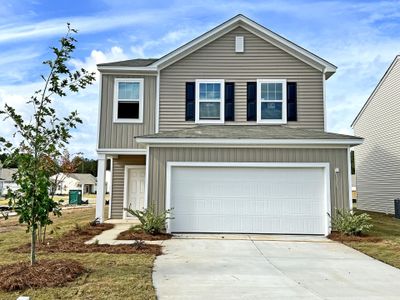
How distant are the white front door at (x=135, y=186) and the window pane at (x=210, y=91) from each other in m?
4.31

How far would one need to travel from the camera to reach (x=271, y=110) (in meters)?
14.6

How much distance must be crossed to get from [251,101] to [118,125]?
509 cm

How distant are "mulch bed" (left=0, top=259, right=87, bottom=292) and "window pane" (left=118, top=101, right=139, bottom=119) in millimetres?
8032

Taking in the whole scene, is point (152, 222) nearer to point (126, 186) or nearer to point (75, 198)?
point (126, 186)

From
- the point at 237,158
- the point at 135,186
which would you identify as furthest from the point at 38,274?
the point at 135,186

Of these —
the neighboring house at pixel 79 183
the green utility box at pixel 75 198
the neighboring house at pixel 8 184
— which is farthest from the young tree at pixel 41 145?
the neighboring house at pixel 79 183

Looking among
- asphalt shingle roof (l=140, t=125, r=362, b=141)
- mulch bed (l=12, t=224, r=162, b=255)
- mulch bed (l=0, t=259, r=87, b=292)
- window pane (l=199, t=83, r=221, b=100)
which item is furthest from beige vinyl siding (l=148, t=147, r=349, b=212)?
mulch bed (l=0, t=259, r=87, b=292)

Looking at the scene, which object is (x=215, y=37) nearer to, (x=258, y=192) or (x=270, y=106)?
(x=270, y=106)

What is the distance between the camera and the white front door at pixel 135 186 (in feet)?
54.5

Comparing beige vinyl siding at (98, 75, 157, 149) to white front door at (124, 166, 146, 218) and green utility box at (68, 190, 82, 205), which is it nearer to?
white front door at (124, 166, 146, 218)

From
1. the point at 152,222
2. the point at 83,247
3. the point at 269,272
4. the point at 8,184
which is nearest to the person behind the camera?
the point at 269,272

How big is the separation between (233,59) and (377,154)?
12.1m

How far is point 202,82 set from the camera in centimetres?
1474

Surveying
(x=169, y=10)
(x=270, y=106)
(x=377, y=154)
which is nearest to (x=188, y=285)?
(x=270, y=106)
